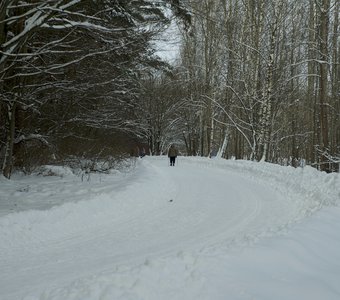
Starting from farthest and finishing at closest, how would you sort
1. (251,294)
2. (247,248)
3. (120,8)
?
1. (120,8)
2. (247,248)
3. (251,294)

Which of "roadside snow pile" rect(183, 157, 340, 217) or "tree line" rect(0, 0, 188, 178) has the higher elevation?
"tree line" rect(0, 0, 188, 178)

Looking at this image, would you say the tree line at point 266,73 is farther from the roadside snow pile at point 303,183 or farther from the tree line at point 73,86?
the tree line at point 73,86

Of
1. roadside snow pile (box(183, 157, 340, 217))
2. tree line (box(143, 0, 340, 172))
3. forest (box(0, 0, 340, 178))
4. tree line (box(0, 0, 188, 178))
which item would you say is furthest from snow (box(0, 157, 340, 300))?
tree line (box(143, 0, 340, 172))

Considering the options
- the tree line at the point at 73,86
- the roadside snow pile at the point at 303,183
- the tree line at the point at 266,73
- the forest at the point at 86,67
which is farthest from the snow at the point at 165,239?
the tree line at the point at 266,73

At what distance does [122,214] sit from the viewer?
9734mm

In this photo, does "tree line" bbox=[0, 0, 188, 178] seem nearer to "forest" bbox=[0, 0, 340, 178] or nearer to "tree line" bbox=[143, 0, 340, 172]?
"forest" bbox=[0, 0, 340, 178]

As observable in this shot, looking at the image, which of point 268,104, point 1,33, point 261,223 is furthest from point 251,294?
point 268,104

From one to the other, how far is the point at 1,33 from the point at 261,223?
7.34 m

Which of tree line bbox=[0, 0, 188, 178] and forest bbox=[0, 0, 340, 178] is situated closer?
forest bbox=[0, 0, 340, 178]

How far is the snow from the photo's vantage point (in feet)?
14.4

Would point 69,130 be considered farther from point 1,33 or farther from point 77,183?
point 1,33

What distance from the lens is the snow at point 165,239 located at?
439 centimetres

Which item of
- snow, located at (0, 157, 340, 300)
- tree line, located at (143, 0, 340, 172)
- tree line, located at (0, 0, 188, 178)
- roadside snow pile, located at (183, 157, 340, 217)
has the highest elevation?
tree line, located at (143, 0, 340, 172)

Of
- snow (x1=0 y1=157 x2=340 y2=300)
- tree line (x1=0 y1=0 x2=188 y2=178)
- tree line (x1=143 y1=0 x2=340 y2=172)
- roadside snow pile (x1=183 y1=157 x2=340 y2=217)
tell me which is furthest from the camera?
tree line (x1=143 y1=0 x2=340 y2=172)
